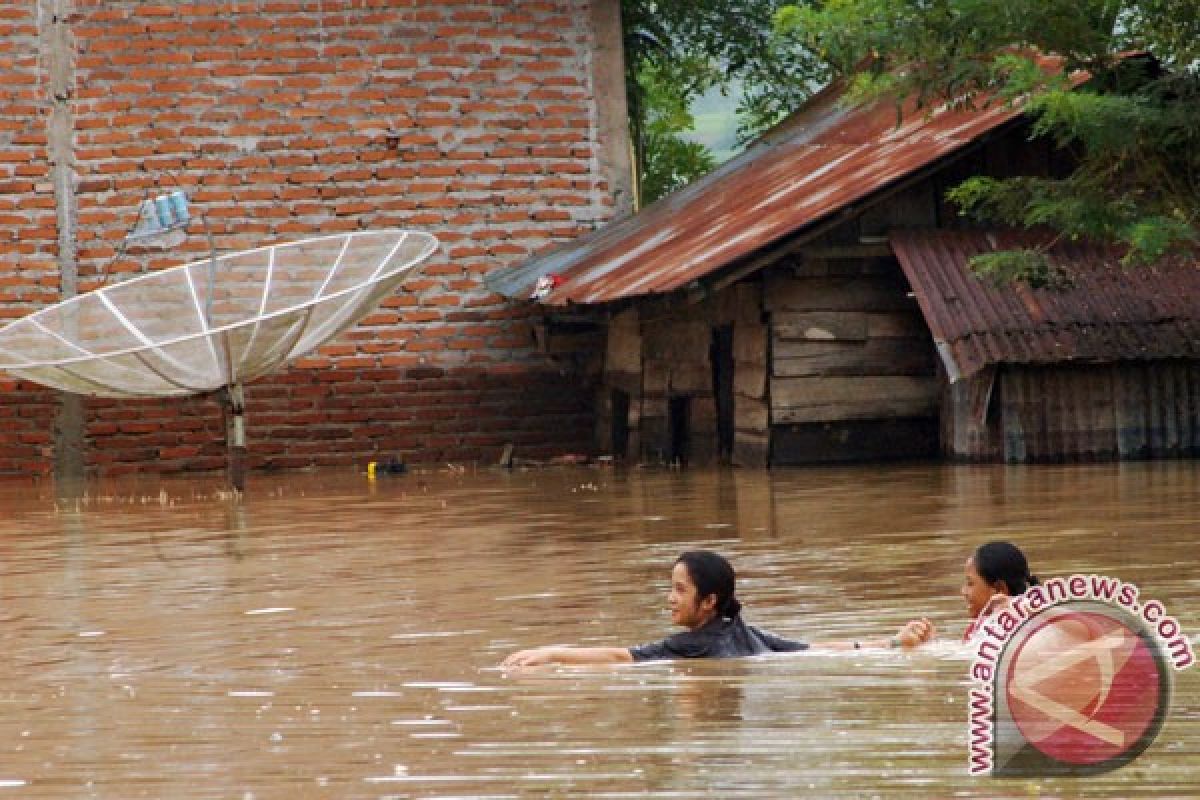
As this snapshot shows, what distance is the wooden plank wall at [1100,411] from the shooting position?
18781 millimetres

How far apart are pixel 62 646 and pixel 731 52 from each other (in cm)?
2045

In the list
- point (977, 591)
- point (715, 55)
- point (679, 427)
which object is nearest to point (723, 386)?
point (679, 427)

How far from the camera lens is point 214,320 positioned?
19391mm

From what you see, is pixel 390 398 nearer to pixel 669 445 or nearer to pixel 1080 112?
pixel 669 445

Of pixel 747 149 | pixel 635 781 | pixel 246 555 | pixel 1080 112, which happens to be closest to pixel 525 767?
pixel 635 781

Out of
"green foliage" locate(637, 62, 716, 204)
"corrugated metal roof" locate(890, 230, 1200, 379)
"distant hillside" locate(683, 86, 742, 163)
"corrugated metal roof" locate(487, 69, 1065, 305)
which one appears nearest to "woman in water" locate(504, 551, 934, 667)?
"corrugated metal roof" locate(890, 230, 1200, 379)

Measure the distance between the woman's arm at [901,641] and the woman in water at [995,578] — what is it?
141 millimetres

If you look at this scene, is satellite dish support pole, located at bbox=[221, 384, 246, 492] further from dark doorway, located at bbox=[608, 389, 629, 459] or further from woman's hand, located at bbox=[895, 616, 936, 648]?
woman's hand, located at bbox=[895, 616, 936, 648]

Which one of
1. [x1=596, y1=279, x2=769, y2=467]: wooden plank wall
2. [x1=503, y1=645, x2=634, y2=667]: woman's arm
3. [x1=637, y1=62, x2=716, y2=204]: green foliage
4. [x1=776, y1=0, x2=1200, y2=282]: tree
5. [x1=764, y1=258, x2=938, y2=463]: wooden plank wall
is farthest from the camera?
[x1=637, y1=62, x2=716, y2=204]: green foliage

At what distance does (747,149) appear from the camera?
2536 cm

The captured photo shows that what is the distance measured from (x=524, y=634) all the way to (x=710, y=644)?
122 cm

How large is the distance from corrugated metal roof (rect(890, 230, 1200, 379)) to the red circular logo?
34.3ft

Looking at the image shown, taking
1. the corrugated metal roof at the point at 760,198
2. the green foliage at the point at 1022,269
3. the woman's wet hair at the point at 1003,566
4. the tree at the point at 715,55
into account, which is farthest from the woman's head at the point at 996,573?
the tree at the point at 715,55

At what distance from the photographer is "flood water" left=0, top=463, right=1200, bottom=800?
19.8 feet
